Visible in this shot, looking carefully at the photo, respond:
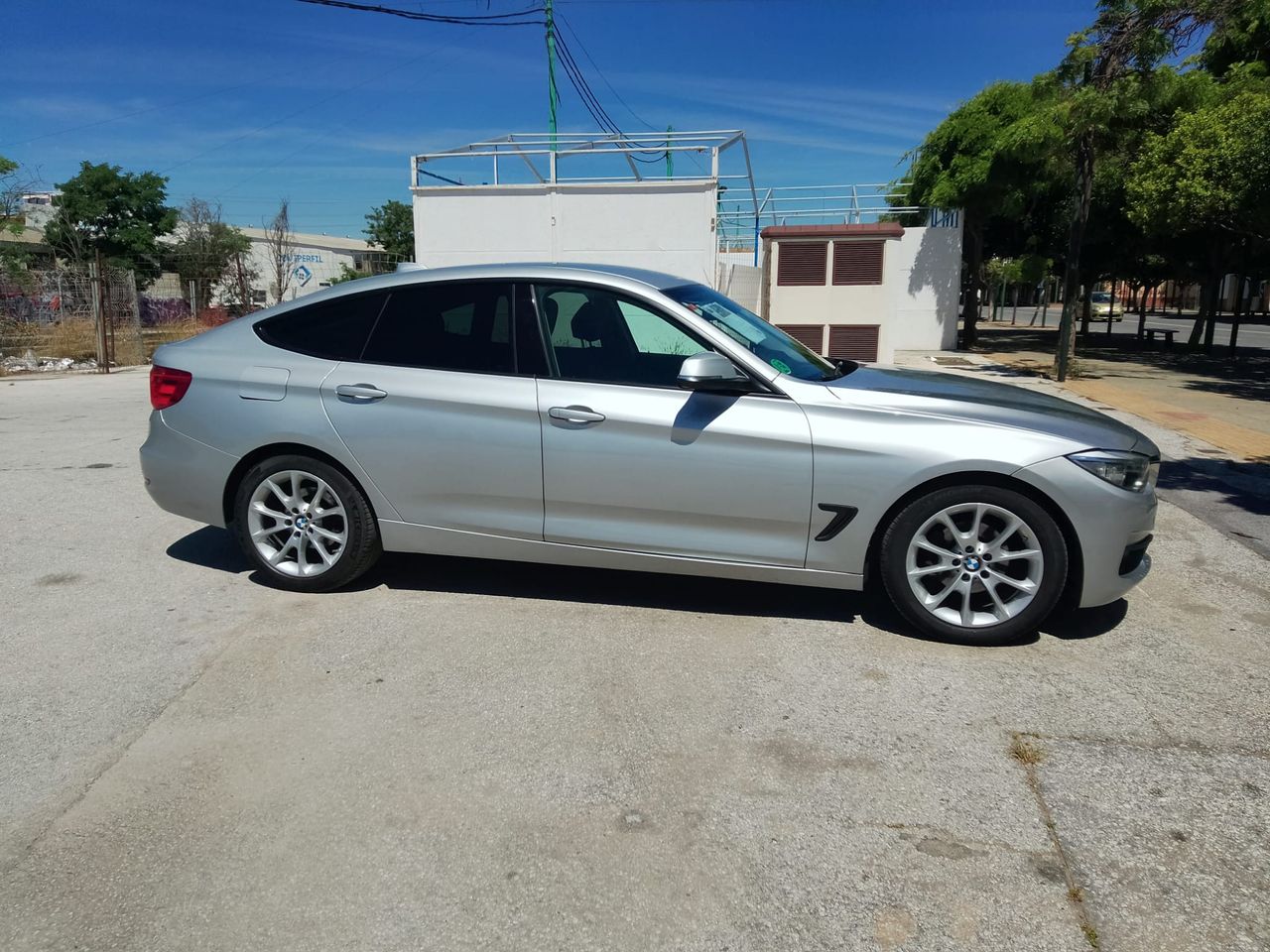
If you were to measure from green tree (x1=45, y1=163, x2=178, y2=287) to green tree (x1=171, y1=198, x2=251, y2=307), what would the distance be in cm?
117

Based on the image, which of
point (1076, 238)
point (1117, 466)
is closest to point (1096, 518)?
point (1117, 466)

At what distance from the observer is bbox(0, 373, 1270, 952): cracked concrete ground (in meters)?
2.60

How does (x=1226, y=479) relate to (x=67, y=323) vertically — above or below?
below

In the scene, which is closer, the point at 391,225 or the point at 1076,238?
the point at 1076,238

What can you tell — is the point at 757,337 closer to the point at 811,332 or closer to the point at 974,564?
the point at 974,564

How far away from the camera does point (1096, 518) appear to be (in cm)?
414

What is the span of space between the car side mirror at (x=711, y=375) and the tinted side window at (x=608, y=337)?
0.25 m

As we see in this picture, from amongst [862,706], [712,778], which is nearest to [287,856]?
[712,778]

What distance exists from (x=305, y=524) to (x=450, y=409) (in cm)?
105

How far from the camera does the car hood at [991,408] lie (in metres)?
4.26

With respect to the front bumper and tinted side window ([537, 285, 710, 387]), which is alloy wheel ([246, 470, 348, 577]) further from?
the front bumper

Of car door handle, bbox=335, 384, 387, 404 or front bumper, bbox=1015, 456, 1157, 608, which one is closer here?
front bumper, bbox=1015, 456, 1157, 608

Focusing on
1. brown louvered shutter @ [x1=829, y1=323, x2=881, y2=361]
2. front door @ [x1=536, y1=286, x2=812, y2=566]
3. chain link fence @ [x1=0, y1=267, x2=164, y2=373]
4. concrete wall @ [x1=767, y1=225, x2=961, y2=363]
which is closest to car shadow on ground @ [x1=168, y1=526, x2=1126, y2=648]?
front door @ [x1=536, y1=286, x2=812, y2=566]

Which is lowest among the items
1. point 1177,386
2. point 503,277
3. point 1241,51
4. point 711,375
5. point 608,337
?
point 1177,386
